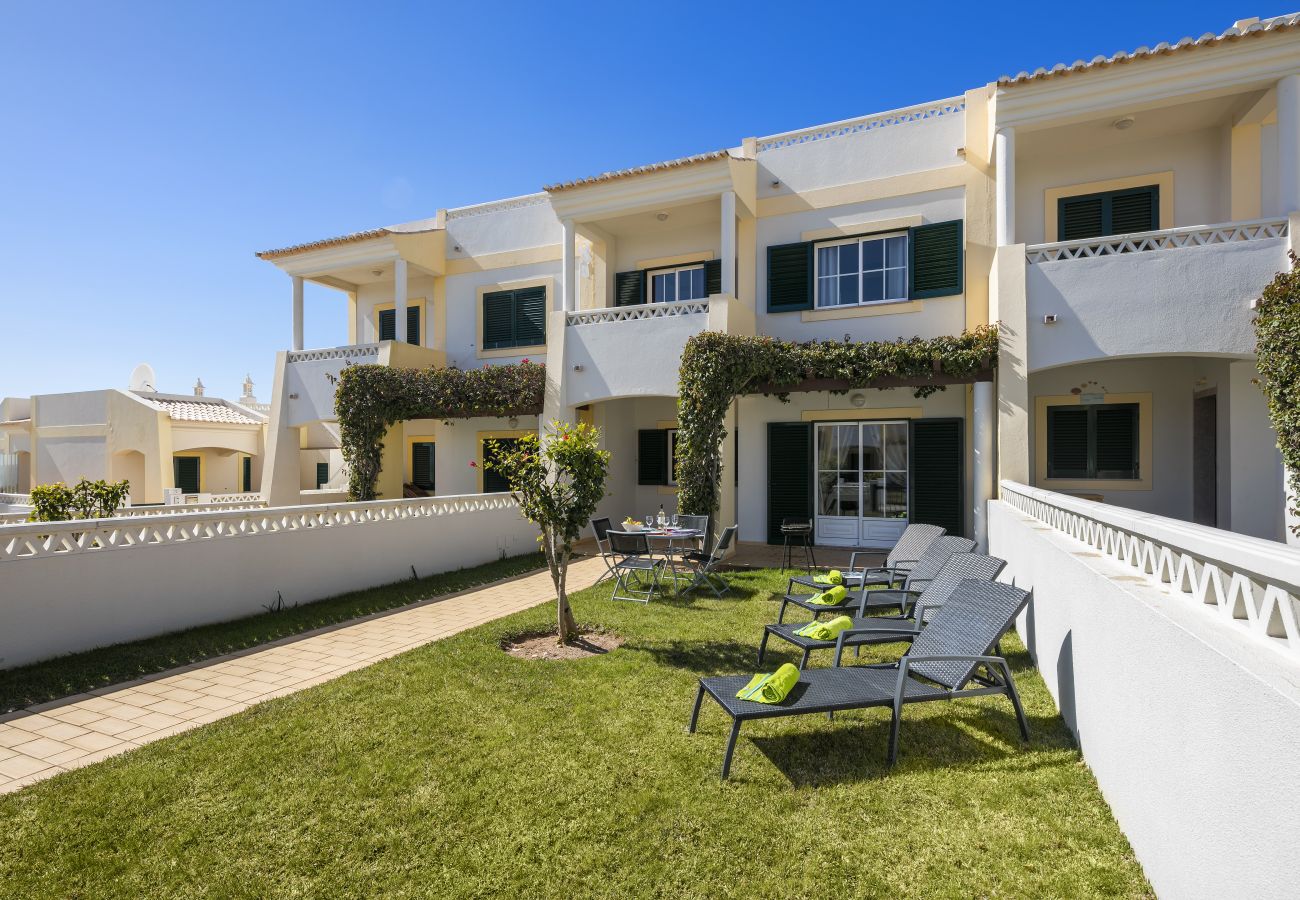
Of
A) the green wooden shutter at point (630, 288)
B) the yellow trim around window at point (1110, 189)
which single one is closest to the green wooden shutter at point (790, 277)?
the green wooden shutter at point (630, 288)

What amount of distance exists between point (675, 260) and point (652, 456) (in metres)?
4.22

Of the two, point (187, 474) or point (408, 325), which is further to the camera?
point (187, 474)

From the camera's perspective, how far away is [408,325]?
16297 mm

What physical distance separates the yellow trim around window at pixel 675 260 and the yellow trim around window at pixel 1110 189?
19.0 feet

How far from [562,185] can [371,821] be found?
11.5 metres

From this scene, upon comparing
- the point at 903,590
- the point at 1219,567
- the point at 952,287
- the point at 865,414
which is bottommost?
the point at 903,590

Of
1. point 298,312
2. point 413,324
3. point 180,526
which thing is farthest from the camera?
point 413,324

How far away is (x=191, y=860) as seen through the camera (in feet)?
9.18

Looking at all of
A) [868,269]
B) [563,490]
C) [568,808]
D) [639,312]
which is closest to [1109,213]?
[868,269]

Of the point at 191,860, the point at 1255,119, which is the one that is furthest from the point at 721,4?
the point at 191,860

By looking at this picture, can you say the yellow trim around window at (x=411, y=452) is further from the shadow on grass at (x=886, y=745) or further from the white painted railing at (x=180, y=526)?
the shadow on grass at (x=886, y=745)

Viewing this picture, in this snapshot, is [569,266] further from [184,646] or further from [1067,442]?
[1067,442]

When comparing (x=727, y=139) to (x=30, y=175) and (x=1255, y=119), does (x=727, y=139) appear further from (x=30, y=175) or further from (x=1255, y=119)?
(x=30, y=175)

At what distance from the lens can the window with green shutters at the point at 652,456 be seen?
13953 mm
